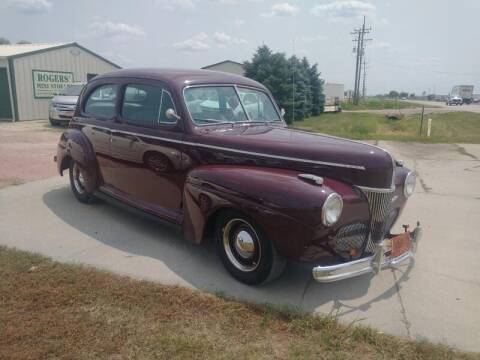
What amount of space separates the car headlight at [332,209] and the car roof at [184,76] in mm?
2065

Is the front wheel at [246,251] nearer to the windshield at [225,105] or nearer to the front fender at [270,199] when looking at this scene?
the front fender at [270,199]

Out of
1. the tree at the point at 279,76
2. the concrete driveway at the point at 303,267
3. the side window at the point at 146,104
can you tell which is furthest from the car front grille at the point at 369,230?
the tree at the point at 279,76

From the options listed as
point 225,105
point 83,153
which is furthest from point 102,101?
point 225,105

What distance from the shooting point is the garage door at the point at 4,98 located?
18406 mm

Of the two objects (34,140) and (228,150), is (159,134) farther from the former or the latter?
(34,140)

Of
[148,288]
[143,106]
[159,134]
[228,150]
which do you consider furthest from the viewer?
[143,106]

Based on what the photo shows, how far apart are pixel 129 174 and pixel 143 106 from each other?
781 millimetres

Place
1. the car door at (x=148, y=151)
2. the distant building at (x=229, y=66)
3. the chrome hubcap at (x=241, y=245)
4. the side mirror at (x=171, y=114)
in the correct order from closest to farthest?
the chrome hubcap at (x=241, y=245) → the side mirror at (x=171, y=114) → the car door at (x=148, y=151) → the distant building at (x=229, y=66)

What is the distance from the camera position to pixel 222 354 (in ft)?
9.43

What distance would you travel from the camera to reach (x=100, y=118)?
214 inches

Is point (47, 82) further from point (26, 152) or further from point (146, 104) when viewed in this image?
point (146, 104)

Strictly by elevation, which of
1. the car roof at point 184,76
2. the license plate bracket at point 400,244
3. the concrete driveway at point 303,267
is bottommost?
the concrete driveway at point 303,267

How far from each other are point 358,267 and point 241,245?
1002mm

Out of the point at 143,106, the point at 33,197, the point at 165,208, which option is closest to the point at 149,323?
the point at 165,208
